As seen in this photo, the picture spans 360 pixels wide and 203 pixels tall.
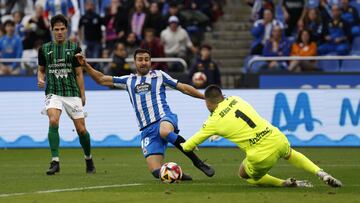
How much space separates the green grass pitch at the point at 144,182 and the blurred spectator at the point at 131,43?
5.87 meters

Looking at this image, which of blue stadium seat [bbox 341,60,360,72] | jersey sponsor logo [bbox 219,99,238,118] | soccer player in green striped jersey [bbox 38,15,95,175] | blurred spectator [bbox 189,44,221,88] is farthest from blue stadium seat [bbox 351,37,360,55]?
jersey sponsor logo [bbox 219,99,238,118]

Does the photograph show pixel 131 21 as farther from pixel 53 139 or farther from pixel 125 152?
pixel 53 139

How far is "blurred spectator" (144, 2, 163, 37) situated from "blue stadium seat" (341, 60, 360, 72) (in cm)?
490

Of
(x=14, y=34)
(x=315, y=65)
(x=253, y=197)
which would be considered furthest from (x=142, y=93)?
(x=14, y=34)

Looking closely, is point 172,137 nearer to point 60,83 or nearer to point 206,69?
point 60,83

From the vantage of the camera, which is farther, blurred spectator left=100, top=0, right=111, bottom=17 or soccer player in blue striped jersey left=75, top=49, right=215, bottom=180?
blurred spectator left=100, top=0, right=111, bottom=17

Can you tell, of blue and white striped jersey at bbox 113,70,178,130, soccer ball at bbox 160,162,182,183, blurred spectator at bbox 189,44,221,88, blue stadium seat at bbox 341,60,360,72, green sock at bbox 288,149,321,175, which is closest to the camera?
green sock at bbox 288,149,321,175

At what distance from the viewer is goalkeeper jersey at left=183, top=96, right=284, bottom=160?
42.1 ft

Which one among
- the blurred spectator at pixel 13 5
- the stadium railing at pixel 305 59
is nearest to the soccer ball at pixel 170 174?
the stadium railing at pixel 305 59

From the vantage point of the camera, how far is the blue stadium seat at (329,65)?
2478 centimetres

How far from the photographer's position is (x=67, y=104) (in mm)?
15703

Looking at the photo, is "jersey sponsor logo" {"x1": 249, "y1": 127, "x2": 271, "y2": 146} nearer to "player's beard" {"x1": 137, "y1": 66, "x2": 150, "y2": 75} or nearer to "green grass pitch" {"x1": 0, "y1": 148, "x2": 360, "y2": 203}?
"green grass pitch" {"x1": 0, "y1": 148, "x2": 360, "y2": 203}

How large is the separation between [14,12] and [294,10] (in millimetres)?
7447

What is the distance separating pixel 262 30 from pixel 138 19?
123 inches
